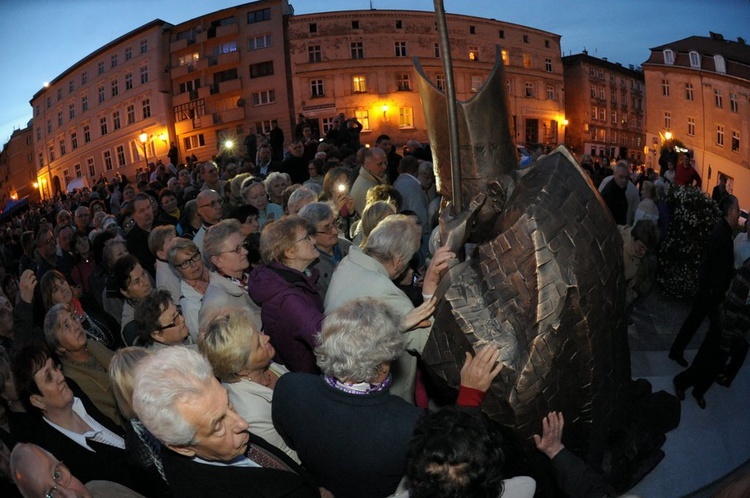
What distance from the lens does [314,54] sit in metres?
8.07

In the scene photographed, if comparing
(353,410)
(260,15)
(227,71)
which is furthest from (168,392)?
(227,71)

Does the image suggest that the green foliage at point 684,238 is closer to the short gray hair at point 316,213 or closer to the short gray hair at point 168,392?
the short gray hair at point 316,213

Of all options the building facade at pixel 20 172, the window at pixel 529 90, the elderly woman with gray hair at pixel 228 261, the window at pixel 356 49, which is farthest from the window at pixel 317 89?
the elderly woman with gray hair at pixel 228 261

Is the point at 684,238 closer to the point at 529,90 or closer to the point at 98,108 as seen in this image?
the point at 529,90

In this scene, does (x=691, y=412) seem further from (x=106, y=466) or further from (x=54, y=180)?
(x=54, y=180)

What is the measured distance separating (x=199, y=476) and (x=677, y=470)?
289cm

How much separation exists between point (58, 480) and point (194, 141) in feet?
69.7

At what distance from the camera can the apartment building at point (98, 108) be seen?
5065mm

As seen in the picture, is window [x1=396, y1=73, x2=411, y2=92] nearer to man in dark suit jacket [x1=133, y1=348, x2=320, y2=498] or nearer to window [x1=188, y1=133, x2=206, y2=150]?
man in dark suit jacket [x1=133, y1=348, x2=320, y2=498]

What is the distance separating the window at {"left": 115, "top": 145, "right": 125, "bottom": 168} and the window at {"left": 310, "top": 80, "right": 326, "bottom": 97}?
3.32 metres

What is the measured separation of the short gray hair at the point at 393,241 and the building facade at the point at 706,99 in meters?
2.26

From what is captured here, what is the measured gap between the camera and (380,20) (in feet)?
19.6

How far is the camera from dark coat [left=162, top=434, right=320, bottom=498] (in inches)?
67.9

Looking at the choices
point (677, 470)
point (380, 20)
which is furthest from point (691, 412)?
point (380, 20)
